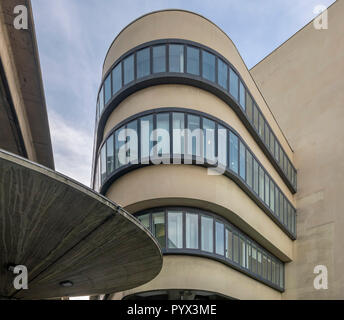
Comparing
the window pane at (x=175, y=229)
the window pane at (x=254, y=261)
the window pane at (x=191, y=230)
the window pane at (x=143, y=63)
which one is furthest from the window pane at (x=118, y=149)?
the window pane at (x=254, y=261)

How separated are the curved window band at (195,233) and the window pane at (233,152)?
8.82 ft

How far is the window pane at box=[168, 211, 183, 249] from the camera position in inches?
754

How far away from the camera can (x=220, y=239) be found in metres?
20.8

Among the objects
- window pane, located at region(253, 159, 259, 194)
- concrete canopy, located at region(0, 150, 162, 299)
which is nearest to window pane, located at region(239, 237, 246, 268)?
window pane, located at region(253, 159, 259, 194)

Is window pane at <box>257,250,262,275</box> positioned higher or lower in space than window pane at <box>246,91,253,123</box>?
lower

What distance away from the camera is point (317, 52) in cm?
3553

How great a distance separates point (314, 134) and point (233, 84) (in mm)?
13123

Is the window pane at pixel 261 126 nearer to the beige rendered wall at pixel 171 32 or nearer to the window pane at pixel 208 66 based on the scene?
the beige rendered wall at pixel 171 32

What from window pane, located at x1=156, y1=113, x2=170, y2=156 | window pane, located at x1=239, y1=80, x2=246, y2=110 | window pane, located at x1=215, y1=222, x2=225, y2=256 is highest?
window pane, located at x1=239, y1=80, x2=246, y2=110

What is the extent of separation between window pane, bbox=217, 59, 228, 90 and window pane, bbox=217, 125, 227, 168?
2.42m

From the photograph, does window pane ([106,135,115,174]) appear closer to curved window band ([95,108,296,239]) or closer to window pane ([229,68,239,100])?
curved window band ([95,108,296,239])

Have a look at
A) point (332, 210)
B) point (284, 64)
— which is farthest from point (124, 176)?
point (284, 64)

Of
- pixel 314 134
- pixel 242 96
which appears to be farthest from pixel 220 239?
pixel 314 134

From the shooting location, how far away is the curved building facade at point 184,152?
1950 cm
